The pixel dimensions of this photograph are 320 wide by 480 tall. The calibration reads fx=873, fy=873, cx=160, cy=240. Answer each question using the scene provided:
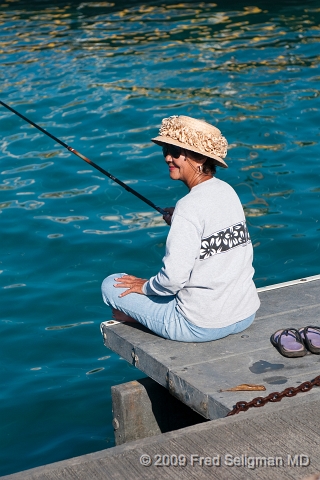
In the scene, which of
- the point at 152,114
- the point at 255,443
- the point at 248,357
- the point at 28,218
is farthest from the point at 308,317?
the point at 152,114

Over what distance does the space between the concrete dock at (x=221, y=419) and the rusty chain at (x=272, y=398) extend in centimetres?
2

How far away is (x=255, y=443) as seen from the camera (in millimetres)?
3586

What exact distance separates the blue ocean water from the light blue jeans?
1077 mm

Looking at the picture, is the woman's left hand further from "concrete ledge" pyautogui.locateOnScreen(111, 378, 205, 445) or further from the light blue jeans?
"concrete ledge" pyautogui.locateOnScreen(111, 378, 205, 445)

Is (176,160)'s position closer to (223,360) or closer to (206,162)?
(206,162)

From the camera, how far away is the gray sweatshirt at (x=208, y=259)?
14.0 ft

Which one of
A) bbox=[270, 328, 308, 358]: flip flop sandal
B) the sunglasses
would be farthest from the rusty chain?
the sunglasses

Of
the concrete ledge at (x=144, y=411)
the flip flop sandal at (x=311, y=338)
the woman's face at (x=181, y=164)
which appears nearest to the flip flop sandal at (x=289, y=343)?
the flip flop sandal at (x=311, y=338)

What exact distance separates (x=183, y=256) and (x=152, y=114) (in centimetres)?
695

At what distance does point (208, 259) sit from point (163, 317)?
0.44 m

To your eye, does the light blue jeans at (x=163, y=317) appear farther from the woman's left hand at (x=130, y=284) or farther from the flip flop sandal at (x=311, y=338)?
the flip flop sandal at (x=311, y=338)

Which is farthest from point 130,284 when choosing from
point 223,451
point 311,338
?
point 223,451

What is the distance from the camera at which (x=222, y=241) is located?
171 inches

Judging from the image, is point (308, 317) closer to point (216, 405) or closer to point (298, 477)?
point (216, 405)
